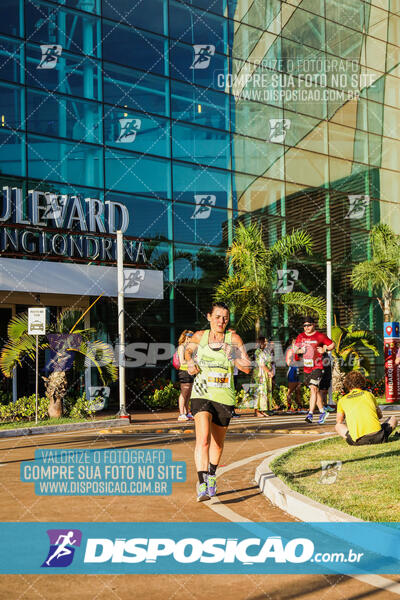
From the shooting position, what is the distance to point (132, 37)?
83.7 feet

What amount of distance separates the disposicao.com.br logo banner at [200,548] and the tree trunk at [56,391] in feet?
38.2

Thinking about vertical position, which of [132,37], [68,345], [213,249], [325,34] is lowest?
[68,345]

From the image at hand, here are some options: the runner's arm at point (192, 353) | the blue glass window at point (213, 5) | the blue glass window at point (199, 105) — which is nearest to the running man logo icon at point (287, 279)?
the blue glass window at point (199, 105)

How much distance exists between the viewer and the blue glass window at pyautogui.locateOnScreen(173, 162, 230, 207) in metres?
25.5

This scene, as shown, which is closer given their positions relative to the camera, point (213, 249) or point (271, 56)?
point (213, 249)

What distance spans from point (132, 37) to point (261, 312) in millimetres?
10095

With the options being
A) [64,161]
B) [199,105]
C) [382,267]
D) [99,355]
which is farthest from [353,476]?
[382,267]

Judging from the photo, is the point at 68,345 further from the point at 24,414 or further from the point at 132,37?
the point at 132,37

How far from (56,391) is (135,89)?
454 inches

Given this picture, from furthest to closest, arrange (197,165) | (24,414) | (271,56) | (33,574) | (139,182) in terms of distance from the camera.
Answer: (271,56)
(197,165)
(139,182)
(24,414)
(33,574)

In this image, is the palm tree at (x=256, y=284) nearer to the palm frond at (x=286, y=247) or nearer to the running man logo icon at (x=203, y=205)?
the palm frond at (x=286, y=247)

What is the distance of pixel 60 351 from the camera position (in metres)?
17.7

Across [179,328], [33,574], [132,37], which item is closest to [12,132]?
[132,37]

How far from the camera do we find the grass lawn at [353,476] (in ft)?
21.3
